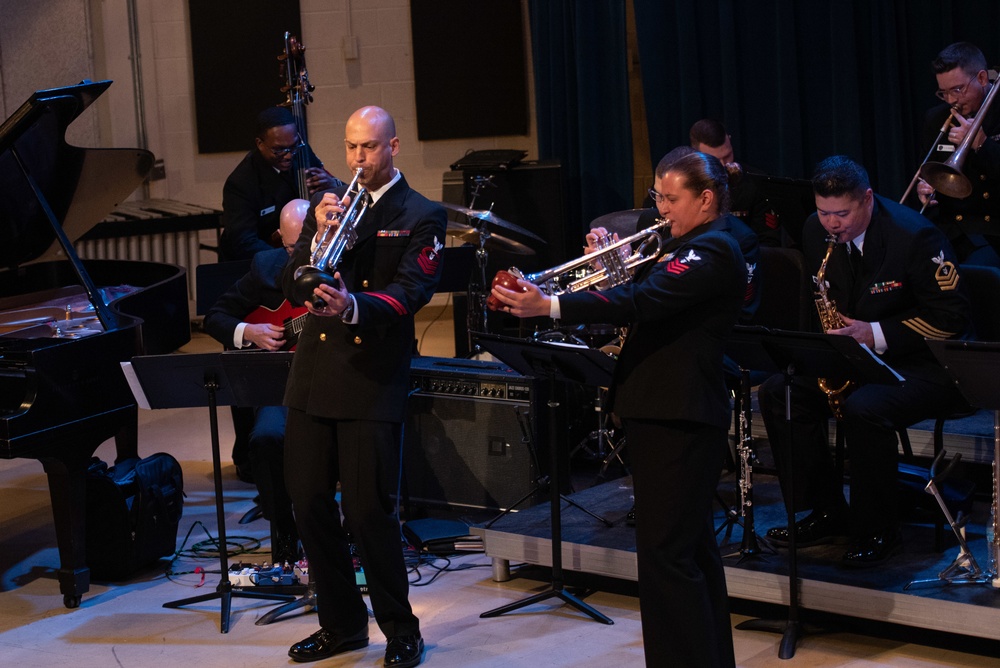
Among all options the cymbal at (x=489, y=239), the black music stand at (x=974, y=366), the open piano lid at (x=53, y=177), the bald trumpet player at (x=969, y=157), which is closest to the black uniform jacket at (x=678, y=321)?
the black music stand at (x=974, y=366)

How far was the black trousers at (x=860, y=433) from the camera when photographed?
13.4 feet

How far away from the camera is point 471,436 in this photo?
17.2 feet

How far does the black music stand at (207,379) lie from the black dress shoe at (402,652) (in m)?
0.70

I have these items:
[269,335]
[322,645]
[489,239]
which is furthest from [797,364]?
[489,239]

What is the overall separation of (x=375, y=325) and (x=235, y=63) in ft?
21.8

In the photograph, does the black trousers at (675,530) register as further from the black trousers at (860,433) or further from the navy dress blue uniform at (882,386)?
the navy dress blue uniform at (882,386)

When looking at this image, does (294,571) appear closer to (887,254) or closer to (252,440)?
(252,440)

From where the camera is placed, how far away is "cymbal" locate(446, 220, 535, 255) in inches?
249

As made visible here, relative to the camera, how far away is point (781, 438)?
4387 mm

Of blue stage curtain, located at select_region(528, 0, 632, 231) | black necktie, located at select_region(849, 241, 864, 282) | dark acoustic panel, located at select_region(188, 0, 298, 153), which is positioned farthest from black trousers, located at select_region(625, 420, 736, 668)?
dark acoustic panel, located at select_region(188, 0, 298, 153)

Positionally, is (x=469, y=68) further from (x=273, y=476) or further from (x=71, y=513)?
(x=71, y=513)

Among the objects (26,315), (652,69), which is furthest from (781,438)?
(652,69)

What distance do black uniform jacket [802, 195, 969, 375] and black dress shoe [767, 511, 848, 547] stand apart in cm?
59

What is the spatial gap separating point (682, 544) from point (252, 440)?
2.03 metres
